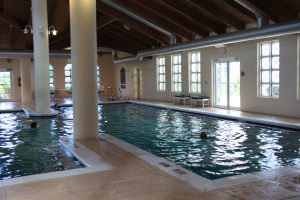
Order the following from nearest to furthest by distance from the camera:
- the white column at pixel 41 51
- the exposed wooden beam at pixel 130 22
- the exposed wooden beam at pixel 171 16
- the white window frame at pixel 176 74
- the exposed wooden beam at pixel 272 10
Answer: the exposed wooden beam at pixel 272 10, the white column at pixel 41 51, the exposed wooden beam at pixel 171 16, the exposed wooden beam at pixel 130 22, the white window frame at pixel 176 74

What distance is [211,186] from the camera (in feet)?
13.5

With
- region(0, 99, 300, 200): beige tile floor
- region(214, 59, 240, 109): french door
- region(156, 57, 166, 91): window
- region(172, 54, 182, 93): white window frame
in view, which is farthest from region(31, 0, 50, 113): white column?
region(0, 99, 300, 200): beige tile floor

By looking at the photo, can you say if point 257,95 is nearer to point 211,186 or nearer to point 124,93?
point 211,186

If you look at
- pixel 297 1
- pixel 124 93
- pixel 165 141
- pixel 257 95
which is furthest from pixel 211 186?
pixel 124 93

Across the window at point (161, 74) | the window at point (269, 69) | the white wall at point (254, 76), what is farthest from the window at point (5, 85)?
the window at point (269, 69)

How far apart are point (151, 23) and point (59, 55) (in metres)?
7.08

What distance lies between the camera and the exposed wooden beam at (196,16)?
12695mm

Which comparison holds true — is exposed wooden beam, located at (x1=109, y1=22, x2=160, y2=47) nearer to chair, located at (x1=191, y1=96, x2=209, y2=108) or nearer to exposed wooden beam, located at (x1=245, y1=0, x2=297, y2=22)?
chair, located at (x1=191, y1=96, x2=209, y2=108)

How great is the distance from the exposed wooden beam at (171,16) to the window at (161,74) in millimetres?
4673

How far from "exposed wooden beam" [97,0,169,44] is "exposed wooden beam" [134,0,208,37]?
6.42 feet

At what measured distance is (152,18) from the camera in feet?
48.6

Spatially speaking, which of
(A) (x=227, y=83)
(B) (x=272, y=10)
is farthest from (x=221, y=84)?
(B) (x=272, y=10)

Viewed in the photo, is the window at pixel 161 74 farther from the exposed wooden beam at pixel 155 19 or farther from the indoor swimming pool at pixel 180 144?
the indoor swimming pool at pixel 180 144

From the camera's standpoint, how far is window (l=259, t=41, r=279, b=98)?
11531 mm
